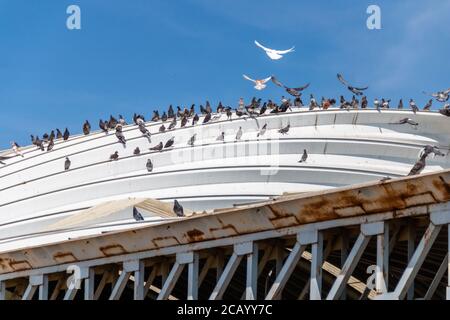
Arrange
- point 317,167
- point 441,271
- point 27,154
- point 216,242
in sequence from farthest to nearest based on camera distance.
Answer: point 27,154 → point 317,167 → point 216,242 → point 441,271

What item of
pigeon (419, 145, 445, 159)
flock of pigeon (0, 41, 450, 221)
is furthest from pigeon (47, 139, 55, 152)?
pigeon (419, 145, 445, 159)

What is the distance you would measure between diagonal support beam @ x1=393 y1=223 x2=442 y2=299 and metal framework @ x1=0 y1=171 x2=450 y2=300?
2 centimetres

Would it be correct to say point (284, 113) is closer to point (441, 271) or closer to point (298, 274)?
point (298, 274)

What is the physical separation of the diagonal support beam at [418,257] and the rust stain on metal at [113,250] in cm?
949

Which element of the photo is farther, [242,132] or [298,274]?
[242,132]

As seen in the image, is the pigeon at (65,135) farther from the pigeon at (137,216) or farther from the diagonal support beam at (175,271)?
the diagonal support beam at (175,271)

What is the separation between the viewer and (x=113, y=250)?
3625 cm

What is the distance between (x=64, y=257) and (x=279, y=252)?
7098 mm

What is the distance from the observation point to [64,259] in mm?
37594

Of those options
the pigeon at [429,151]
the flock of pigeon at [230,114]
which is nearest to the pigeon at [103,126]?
the flock of pigeon at [230,114]

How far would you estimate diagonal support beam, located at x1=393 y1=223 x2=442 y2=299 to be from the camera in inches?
1126

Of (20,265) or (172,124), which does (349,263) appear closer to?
(20,265)
